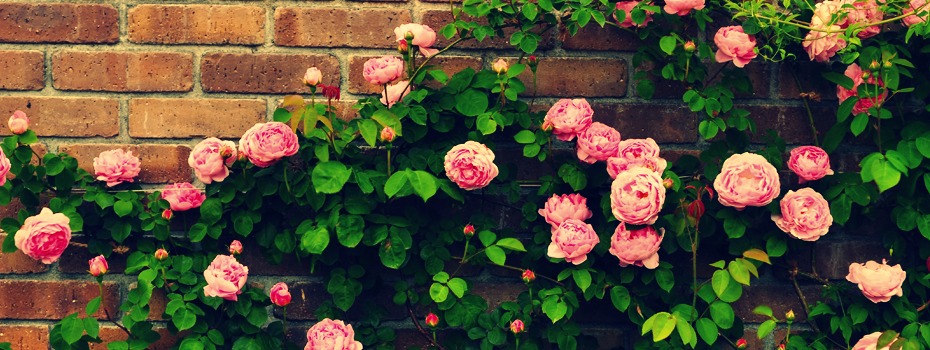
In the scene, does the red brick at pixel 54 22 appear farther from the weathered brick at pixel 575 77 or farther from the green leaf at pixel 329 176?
the weathered brick at pixel 575 77

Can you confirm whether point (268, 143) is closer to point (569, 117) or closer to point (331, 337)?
point (331, 337)

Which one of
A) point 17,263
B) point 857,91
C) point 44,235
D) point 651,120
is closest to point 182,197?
point 44,235

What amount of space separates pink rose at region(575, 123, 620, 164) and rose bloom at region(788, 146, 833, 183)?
0.33 metres

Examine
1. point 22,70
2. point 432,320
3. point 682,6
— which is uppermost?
point 682,6

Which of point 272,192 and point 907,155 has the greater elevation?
point 907,155

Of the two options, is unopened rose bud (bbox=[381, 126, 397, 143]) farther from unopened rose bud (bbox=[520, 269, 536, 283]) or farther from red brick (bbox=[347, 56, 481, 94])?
unopened rose bud (bbox=[520, 269, 536, 283])

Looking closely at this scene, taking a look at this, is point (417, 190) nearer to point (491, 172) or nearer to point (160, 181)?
point (491, 172)

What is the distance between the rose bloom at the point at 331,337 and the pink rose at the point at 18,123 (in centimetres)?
60

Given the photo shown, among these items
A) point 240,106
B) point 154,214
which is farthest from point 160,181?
point 240,106

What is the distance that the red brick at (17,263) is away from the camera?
1.62 metres

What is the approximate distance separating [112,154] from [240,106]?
0.24 m

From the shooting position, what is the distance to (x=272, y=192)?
62.0 inches

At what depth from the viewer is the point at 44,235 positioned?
1497 millimetres

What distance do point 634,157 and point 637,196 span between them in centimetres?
11
